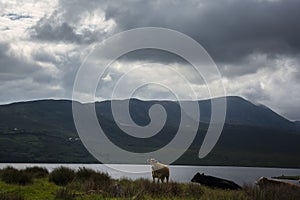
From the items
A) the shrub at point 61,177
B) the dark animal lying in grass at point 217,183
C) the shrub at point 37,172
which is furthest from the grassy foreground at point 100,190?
the dark animal lying in grass at point 217,183

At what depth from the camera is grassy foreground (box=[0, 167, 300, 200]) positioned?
15.5 metres

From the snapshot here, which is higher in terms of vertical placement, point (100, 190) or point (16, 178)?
point (16, 178)

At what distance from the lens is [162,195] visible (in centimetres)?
1797

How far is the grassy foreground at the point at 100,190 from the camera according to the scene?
1552 centimetres

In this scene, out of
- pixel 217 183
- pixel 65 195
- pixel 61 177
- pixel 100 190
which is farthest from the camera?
pixel 217 183

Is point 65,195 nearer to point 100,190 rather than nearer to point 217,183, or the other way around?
point 100,190

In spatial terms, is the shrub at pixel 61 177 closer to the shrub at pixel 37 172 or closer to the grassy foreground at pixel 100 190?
the grassy foreground at pixel 100 190

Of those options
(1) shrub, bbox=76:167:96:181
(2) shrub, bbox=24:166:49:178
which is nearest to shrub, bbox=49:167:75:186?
(1) shrub, bbox=76:167:96:181

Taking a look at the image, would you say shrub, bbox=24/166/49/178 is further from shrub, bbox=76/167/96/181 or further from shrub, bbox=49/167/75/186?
shrub, bbox=76/167/96/181

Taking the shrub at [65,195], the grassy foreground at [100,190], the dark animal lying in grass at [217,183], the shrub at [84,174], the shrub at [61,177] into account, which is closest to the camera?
the shrub at [65,195]

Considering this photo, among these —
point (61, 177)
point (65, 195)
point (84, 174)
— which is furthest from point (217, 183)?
point (65, 195)

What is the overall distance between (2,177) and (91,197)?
7488mm

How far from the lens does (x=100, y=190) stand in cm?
1761

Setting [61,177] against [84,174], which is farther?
[84,174]
